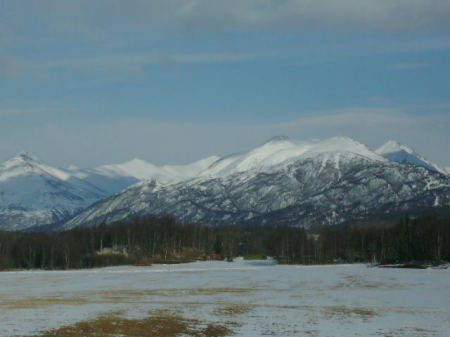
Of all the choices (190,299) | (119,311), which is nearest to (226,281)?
(190,299)

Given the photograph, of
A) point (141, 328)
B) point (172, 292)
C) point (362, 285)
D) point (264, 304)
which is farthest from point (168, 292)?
point (141, 328)

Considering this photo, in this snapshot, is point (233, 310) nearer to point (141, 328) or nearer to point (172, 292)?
point (141, 328)

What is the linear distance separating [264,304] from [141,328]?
2375 centimetres

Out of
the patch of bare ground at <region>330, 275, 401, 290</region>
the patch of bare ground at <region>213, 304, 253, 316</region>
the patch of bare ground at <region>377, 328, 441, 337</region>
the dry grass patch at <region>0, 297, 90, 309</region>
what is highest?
the patch of bare ground at <region>330, 275, 401, 290</region>

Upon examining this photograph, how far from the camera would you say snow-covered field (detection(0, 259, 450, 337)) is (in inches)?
2382

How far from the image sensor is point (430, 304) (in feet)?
259

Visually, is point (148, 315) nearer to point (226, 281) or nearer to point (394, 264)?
point (226, 281)

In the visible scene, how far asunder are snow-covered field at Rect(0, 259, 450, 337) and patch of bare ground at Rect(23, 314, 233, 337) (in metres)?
1.66

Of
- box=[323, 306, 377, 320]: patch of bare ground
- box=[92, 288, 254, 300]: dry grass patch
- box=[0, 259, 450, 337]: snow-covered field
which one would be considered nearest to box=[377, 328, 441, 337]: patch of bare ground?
box=[0, 259, 450, 337]: snow-covered field

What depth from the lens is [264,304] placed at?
80312 millimetres

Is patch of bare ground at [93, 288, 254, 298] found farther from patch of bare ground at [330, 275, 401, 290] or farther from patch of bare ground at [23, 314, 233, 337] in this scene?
patch of bare ground at [23, 314, 233, 337]

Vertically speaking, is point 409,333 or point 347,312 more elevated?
point 347,312

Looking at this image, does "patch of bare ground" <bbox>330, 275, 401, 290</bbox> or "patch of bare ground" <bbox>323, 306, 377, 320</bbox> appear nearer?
"patch of bare ground" <bbox>323, 306, 377, 320</bbox>

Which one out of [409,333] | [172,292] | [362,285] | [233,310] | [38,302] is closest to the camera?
[409,333]
